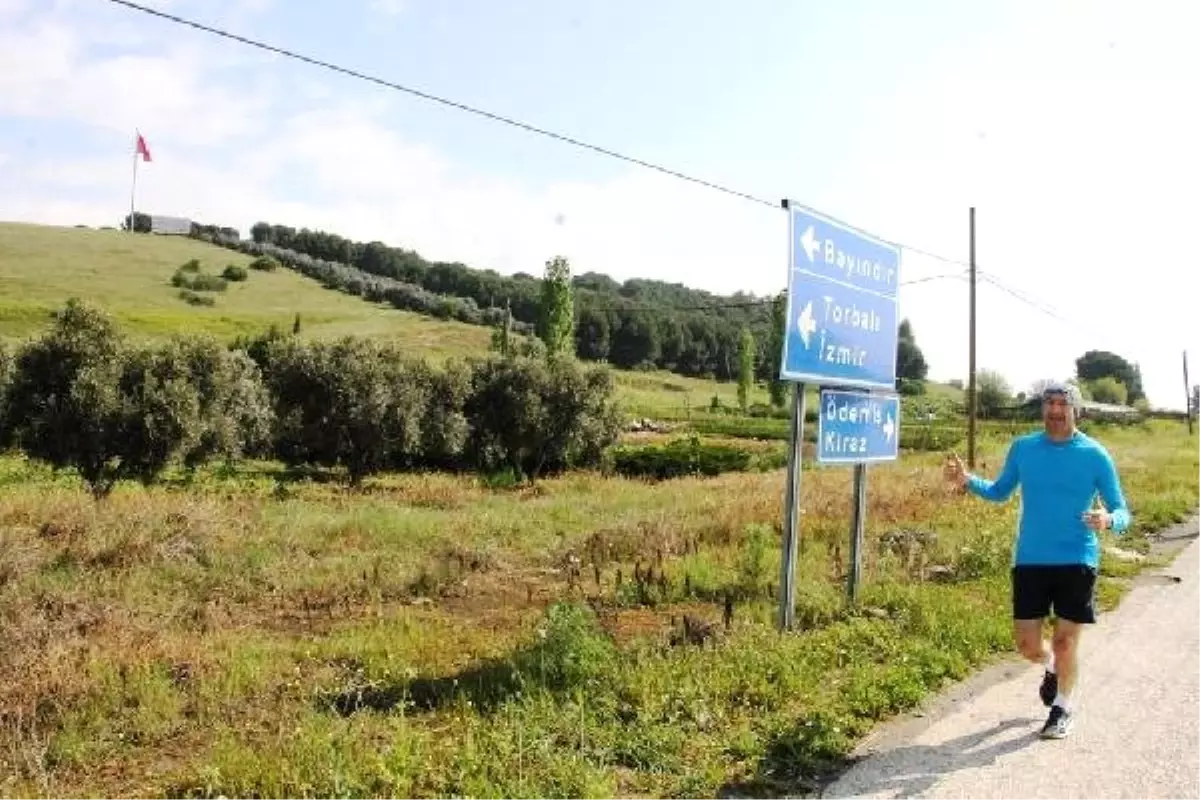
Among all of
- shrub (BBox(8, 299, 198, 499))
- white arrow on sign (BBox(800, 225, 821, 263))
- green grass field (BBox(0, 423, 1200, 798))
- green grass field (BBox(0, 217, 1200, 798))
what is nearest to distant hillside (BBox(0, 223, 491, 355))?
shrub (BBox(8, 299, 198, 499))

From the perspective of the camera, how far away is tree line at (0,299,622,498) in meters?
23.9

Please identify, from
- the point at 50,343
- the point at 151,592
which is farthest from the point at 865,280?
the point at 50,343

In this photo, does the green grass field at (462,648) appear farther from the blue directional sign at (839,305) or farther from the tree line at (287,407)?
the tree line at (287,407)

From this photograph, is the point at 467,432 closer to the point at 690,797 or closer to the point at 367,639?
the point at 367,639

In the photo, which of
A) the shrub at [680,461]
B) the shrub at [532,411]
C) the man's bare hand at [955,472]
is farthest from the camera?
the shrub at [680,461]

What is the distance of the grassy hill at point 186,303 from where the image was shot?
84125 millimetres

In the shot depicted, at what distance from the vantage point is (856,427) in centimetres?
847

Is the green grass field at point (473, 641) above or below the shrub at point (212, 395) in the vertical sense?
below

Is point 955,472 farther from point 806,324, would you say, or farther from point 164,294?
point 164,294

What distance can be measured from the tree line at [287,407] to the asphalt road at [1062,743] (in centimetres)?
2104

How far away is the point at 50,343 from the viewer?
24.6m

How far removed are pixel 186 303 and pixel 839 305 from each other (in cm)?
10049

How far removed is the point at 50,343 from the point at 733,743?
24799 millimetres

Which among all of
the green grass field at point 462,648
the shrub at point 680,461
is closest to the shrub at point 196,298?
the shrub at point 680,461
